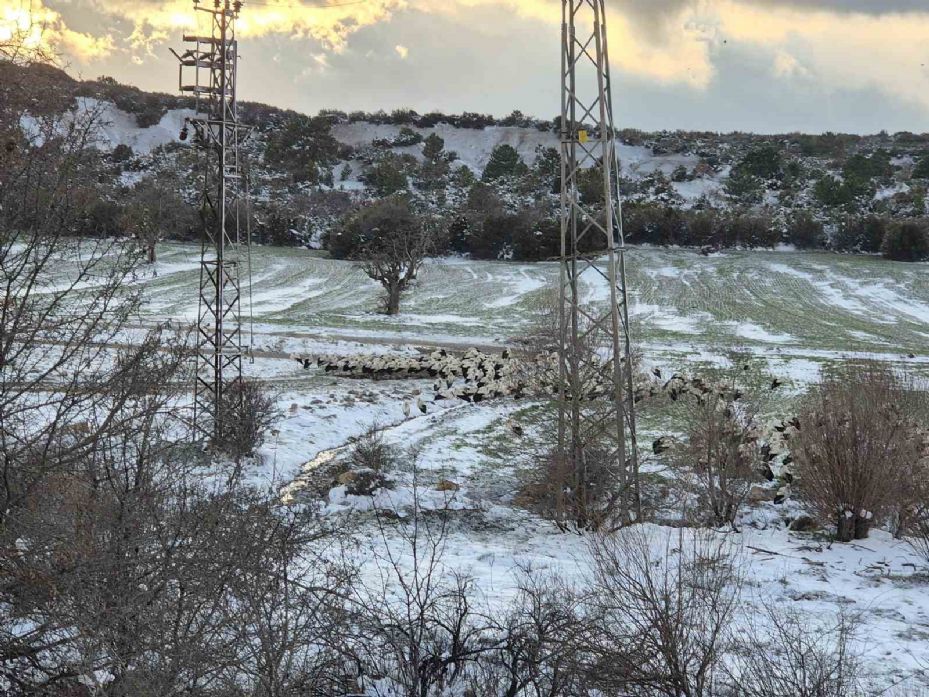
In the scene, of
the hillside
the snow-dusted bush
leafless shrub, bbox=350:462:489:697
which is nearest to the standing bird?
leafless shrub, bbox=350:462:489:697

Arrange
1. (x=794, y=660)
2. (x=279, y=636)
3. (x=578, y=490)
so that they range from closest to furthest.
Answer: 1. (x=279, y=636)
2. (x=794, y=660)
3. (x=578, y=490)

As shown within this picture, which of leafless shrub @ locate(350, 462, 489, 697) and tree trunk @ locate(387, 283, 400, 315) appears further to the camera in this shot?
tree trunk @ locate(387, 283, 400, 315)

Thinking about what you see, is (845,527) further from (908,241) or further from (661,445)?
(908,241)

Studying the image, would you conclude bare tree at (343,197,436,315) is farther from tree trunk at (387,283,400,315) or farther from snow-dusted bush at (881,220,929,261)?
snow-dusted bush at (881,220,929,261)

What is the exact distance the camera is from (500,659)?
25.0 feet

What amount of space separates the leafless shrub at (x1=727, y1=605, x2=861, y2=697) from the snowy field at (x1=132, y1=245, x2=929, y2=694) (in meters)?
0.40

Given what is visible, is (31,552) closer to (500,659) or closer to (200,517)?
(200,517)

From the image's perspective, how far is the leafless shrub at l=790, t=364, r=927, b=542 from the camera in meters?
11.0

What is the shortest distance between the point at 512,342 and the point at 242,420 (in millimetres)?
16109

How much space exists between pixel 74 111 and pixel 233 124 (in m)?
6.65

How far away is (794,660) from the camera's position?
22.9 ft

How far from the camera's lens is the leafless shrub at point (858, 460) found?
11.0 m

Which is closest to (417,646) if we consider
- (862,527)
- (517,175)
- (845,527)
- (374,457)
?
(845,527)

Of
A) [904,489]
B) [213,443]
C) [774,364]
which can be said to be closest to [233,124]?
[213,443]
